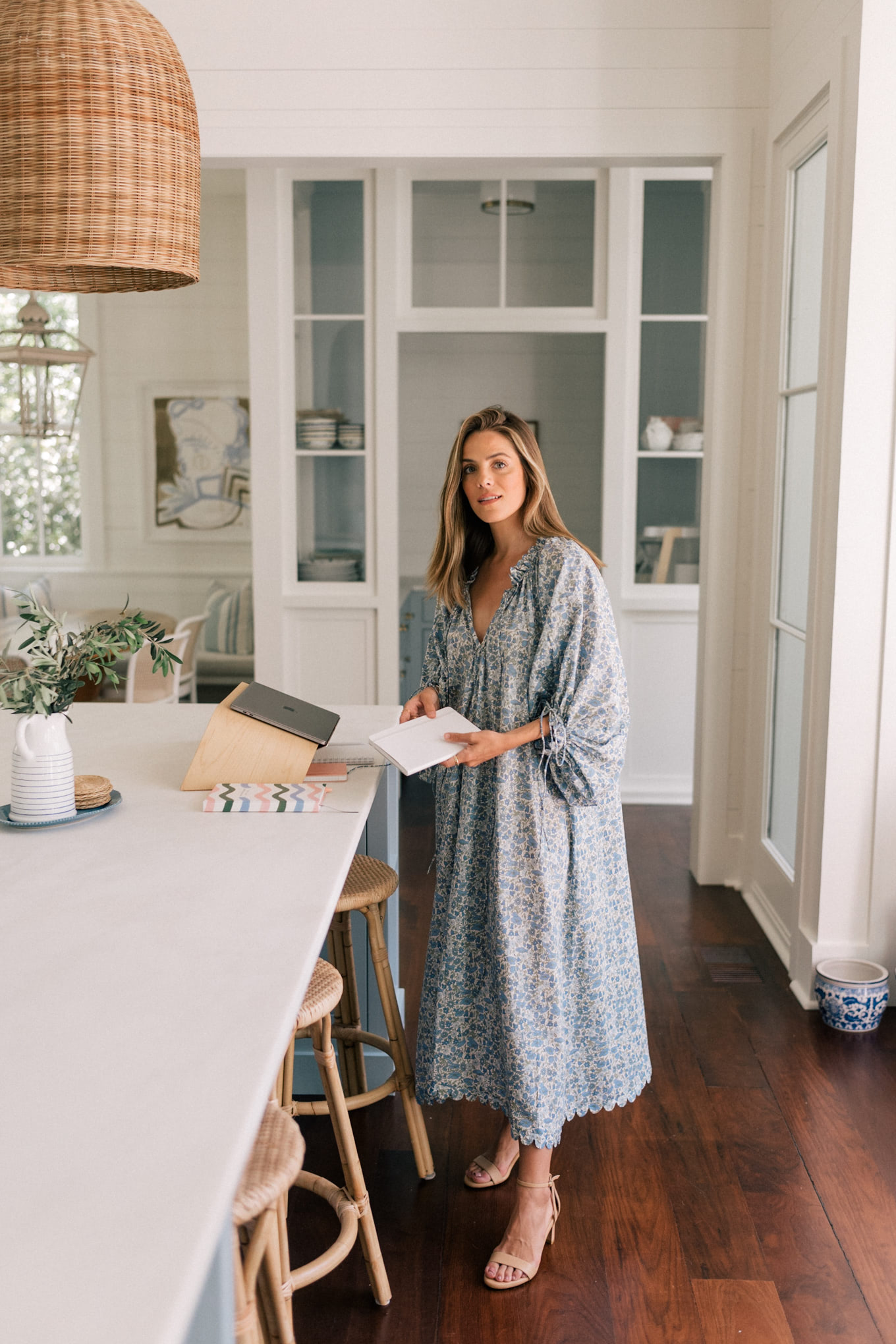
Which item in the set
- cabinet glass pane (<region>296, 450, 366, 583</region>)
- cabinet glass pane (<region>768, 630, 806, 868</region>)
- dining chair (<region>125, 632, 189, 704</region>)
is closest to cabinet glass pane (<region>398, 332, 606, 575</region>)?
cabinet glass pane (<region>296, 450, 366, 583</region>)

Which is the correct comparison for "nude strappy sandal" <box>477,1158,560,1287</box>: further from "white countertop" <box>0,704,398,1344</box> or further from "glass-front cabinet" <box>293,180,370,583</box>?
"glass-front cabinet" <box>293,180,370,583</box>

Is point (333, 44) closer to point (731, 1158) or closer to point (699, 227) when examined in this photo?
point (699, 227)

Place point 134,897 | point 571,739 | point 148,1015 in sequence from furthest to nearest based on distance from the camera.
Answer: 1. point 571,739
2. point 134,897
3. point 148,1015

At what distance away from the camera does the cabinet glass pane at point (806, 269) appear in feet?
10.9

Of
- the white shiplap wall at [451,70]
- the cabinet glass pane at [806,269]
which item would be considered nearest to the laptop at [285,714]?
the cabinet glass pane at [806,269]

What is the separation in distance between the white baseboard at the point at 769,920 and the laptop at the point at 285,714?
1.77 meters

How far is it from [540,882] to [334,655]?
10.8ft

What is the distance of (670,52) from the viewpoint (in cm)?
364

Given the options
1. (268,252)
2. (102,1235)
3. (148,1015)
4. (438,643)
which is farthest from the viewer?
(268,252)

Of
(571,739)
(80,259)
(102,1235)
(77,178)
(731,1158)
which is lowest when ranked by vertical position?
(731,1158)

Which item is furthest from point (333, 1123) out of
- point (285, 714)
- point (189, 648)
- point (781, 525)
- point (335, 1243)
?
point (189, 648)

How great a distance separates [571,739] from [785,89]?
2582 millimetres

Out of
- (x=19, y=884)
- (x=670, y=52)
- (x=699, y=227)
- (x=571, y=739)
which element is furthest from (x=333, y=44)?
(x=19, y=884)

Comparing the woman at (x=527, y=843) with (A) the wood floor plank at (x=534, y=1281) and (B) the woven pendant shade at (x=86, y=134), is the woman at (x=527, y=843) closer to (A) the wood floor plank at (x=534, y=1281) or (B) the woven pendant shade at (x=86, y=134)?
(A) the wood floor plank at (x=534, y=1281)
